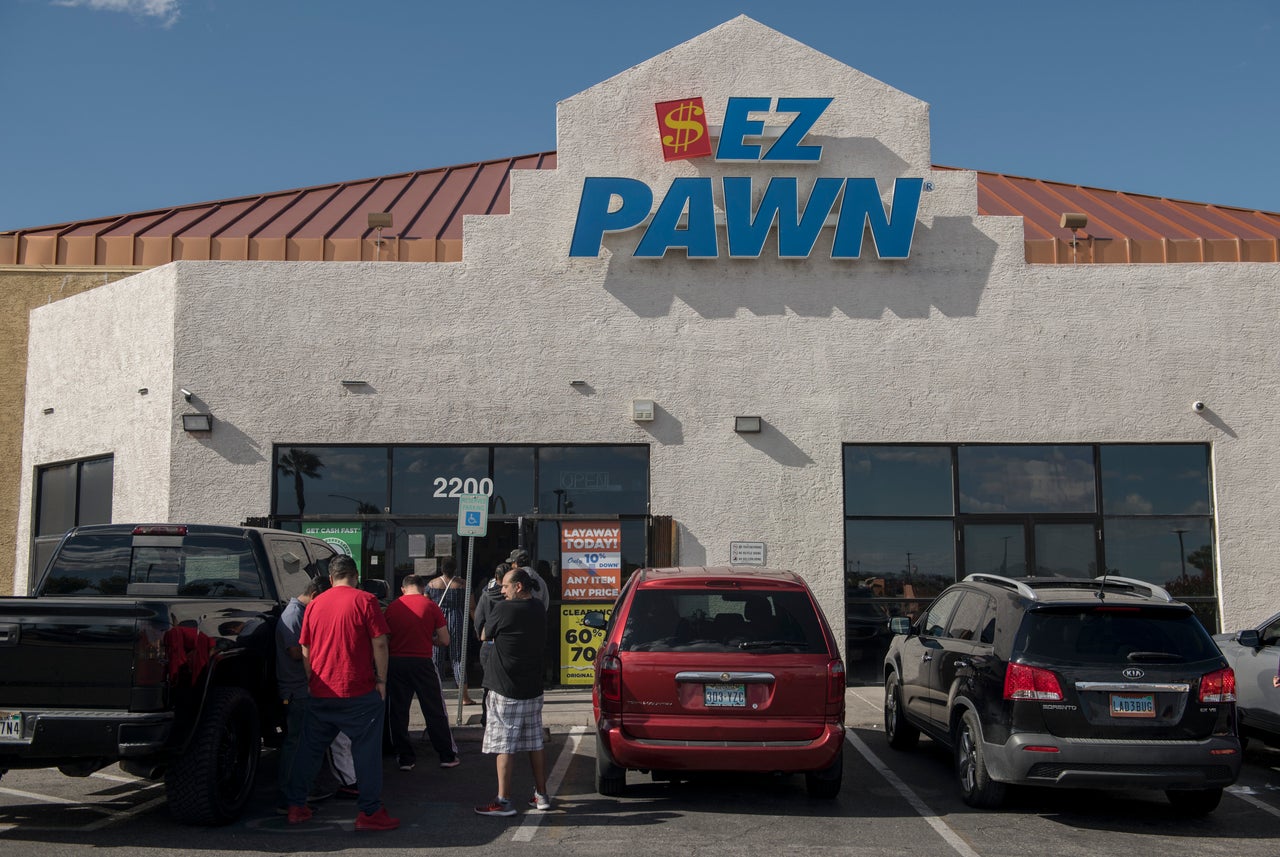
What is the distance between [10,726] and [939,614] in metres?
7.23

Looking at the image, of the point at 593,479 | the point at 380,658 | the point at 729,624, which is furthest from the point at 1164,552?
the point at 380,658

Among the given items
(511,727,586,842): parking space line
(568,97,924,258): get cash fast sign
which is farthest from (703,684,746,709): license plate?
(568,97,924,258): get cash fast sign

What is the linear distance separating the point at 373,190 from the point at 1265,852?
17.5 meters

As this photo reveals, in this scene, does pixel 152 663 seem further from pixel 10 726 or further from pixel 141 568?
pixel 141 568

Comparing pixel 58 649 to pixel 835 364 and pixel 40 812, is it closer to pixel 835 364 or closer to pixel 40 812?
pixel 40 812

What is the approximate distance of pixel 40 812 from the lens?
780 centimetres

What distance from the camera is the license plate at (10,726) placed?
21.5 ft

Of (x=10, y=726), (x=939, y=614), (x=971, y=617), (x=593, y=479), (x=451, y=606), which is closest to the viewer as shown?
(x=10, y=726)

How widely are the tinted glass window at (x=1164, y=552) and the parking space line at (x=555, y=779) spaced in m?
7.78

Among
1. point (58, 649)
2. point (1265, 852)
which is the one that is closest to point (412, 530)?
point (58, 649)

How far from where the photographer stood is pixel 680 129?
15.2m

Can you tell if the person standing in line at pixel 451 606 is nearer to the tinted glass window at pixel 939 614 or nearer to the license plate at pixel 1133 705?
the tinted glass window at pixel 939 614

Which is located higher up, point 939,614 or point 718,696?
point 939,614

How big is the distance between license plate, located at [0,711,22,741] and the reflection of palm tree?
8.32 meters
